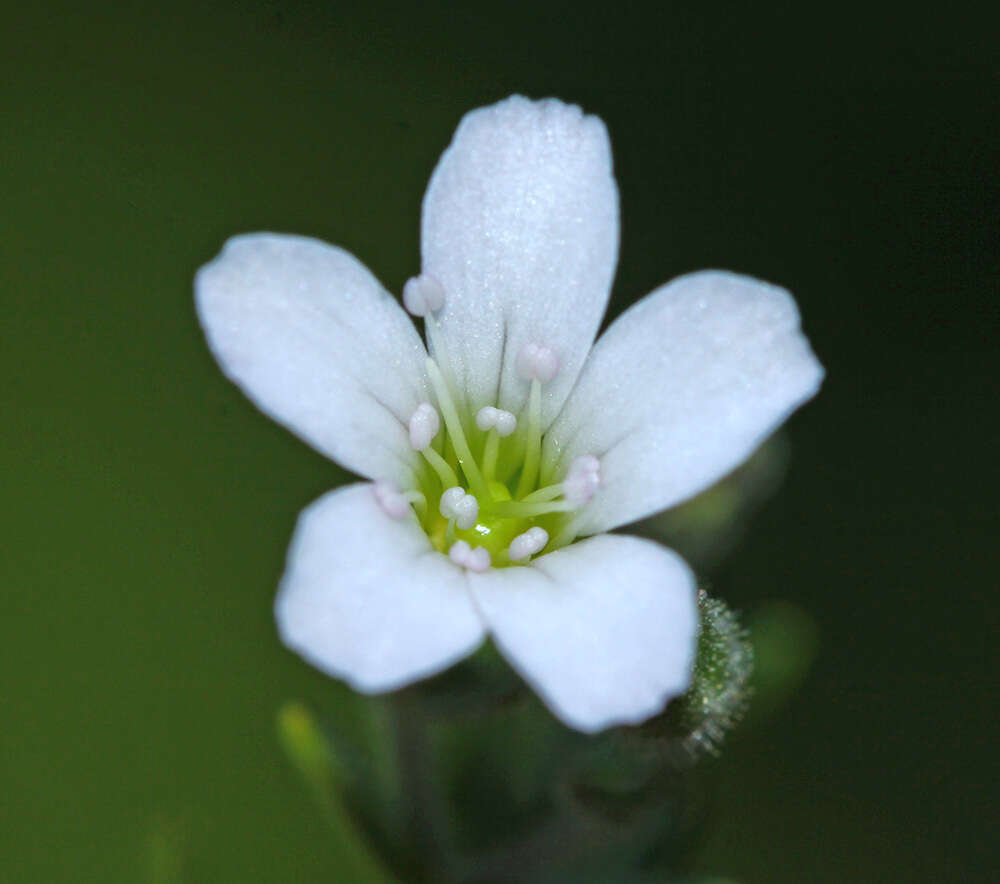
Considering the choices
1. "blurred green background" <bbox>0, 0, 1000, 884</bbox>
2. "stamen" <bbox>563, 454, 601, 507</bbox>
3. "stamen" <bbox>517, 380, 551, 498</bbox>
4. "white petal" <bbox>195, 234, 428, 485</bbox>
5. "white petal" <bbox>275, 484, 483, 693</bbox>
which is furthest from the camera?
"blurred green background" <bbox>0, 0, 1000, 884</bbox>

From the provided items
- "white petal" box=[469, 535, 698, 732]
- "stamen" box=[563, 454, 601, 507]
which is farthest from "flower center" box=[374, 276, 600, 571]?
"white petal" box=[469, 535, 698, 732]

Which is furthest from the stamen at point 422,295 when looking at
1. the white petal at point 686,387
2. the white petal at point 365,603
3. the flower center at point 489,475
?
the white petal at point 365,603

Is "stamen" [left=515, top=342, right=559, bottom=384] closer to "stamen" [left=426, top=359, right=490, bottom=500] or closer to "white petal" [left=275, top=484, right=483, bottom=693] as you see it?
"stamen" [left=426, top=359, right=490, bottom=500]

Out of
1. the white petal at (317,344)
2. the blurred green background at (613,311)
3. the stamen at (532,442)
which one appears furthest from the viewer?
the blurred green background at (613,311)

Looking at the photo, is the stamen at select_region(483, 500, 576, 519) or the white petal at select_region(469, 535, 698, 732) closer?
the white petal at select_region(469, 535, 698, 732)

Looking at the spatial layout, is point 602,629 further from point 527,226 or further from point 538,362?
point 527,226

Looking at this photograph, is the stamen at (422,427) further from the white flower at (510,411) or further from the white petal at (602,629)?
the white petal at (602,629)
